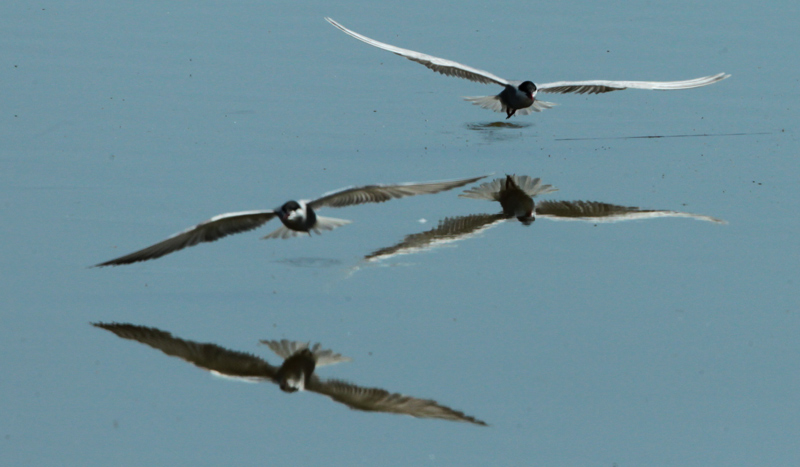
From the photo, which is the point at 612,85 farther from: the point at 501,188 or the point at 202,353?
the point at 202,353

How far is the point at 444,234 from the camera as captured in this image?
9.96 m

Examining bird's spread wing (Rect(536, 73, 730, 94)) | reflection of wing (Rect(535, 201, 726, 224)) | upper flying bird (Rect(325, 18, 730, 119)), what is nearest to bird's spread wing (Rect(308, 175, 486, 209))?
reflection of wing (Rect(535, 201, 726, 224))

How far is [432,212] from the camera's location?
35.1 feet

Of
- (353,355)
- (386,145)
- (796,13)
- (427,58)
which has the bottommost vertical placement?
(353,355)

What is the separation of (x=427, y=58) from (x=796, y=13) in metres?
11.2

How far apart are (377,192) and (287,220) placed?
983 mm

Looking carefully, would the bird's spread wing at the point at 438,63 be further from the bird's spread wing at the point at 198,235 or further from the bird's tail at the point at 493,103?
the bird's spread wing at the point at 198,235

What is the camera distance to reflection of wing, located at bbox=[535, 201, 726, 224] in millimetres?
10570

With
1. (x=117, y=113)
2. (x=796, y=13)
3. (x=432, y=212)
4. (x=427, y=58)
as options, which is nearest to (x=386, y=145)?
(x=427, y=58)

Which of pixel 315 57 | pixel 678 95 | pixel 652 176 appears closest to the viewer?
pixel 652 176

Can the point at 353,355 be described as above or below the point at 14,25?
below

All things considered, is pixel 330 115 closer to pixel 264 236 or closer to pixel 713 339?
pixel 264 236

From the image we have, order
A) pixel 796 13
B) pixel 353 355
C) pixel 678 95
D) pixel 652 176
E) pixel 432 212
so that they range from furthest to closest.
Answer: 1. pixel 796 13
2. pixel 678 95
3. pixel 652 176
4. pixel 432 212
5. pixel 353 355

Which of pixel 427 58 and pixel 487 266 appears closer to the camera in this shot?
pixel 487 266
